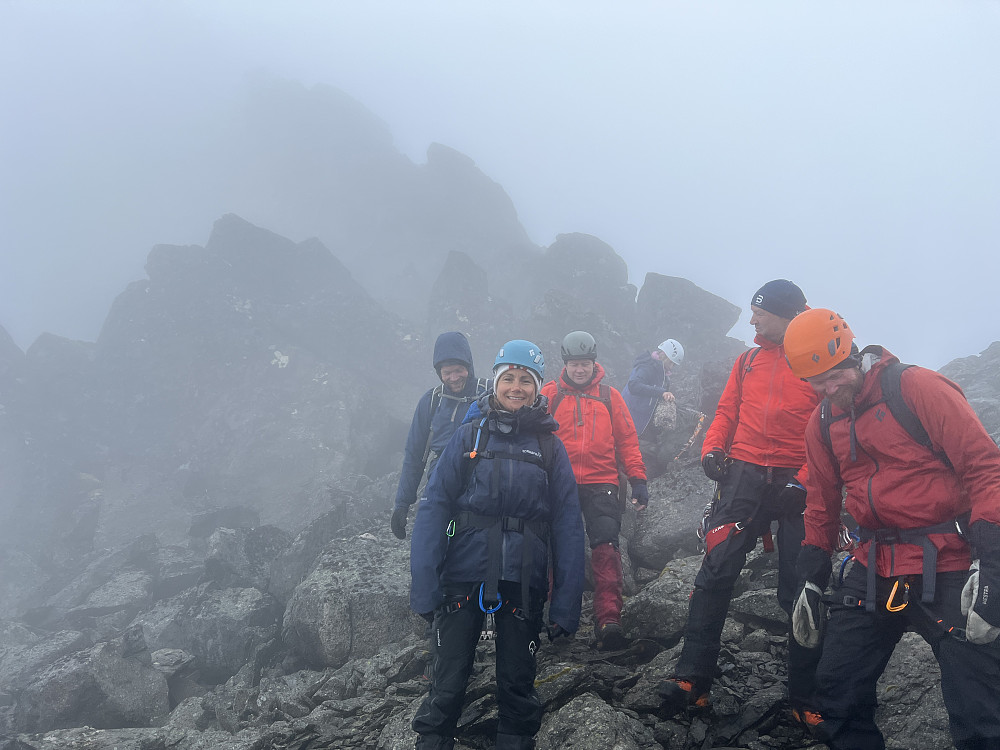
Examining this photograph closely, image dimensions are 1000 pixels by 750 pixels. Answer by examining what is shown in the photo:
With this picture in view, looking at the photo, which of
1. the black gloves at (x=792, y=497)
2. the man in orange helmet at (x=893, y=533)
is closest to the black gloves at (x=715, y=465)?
the black gloves at (x=792, y=497)

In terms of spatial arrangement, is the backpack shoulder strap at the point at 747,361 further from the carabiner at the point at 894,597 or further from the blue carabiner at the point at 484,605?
the blue carabiner at the point at 484,605

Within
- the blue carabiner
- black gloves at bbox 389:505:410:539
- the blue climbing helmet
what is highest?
the blue climbing helmet

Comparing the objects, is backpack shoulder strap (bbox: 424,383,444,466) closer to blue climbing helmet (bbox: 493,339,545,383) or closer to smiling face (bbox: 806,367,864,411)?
blue climbing helmet (bbox: 493,339,545,383)

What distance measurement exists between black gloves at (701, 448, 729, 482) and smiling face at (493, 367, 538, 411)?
247cm

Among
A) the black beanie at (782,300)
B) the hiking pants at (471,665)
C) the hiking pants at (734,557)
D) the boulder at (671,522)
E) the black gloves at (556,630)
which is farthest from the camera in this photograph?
the boulder at (671,522)

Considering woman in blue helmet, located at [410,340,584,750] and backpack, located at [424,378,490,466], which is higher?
backpack, located at [424,378,490,466]

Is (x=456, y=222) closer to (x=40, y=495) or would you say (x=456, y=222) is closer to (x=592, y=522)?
(x=40, y=495)

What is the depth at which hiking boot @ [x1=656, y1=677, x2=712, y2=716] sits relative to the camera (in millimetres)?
5555

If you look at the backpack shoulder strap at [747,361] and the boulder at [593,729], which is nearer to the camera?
the boulder at [593,729]

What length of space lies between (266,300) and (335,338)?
8925 mm

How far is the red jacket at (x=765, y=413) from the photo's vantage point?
6.14 meters

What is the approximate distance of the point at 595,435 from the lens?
8008 mm

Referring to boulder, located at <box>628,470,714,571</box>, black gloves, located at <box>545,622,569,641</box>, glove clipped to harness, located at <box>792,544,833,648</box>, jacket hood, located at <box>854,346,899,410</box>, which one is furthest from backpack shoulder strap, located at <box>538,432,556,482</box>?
boulder, located at <box>628,470,714,571</box>

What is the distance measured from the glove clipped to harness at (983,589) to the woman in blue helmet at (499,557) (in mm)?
3053
